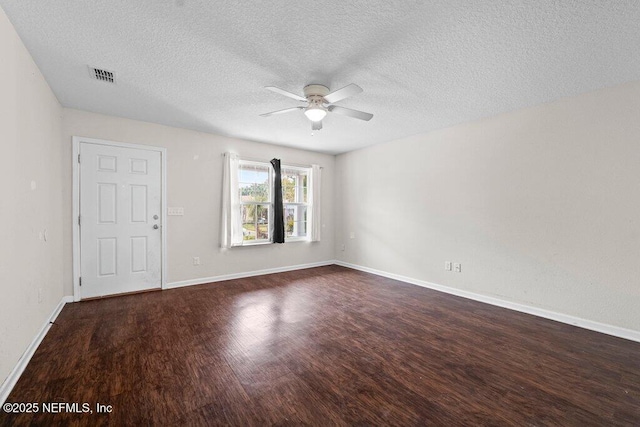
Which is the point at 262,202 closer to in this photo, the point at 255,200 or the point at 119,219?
the point at 255,200

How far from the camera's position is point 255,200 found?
4.97 meters

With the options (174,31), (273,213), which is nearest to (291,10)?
(174,31)

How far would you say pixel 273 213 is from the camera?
5.12m

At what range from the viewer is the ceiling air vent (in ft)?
8.14

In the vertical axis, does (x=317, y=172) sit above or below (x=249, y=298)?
above

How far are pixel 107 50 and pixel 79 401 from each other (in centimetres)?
253

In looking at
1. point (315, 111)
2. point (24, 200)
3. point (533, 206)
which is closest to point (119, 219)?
point (24, 200)

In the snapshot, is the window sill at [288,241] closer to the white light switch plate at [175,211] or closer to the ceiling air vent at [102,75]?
the white light switch plate at [175,211]

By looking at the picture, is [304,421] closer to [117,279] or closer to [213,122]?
[117,279]

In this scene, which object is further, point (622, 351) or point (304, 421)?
point (622, 351)

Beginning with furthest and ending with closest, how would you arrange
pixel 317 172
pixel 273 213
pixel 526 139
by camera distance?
pixel 317 172 → pixel 273 213 → pixel 526 139

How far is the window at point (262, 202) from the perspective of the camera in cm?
456

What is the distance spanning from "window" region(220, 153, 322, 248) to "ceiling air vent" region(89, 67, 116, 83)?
2000mm

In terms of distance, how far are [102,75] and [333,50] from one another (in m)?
2.22
